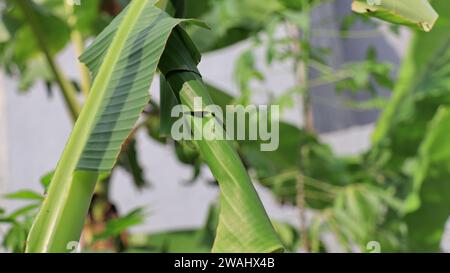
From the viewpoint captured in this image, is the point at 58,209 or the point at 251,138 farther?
the point at 251,138

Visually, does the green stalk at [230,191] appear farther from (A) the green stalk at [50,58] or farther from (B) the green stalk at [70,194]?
(A) the green stalk at [50,58]

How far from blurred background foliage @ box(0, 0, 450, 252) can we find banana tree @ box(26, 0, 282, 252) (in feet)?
2.16

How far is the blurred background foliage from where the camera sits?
1.51m

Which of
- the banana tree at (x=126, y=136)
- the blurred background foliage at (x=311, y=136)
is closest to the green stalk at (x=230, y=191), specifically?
the banana tree at (x=126, y=136)

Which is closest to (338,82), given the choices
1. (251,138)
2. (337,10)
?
(251,138)

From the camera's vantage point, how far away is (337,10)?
3.30m

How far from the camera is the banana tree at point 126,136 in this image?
60cm

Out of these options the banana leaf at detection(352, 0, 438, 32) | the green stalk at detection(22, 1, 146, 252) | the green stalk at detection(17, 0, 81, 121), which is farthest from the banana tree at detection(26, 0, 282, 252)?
the green stalk at detection(17, 0, 81, 121)

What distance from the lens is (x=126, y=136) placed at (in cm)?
63

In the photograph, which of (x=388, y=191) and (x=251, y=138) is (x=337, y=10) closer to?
(x=388, y=191)

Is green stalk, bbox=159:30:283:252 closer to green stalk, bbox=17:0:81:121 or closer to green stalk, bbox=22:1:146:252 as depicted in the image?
green stalk, bbox=22:1:146:252
